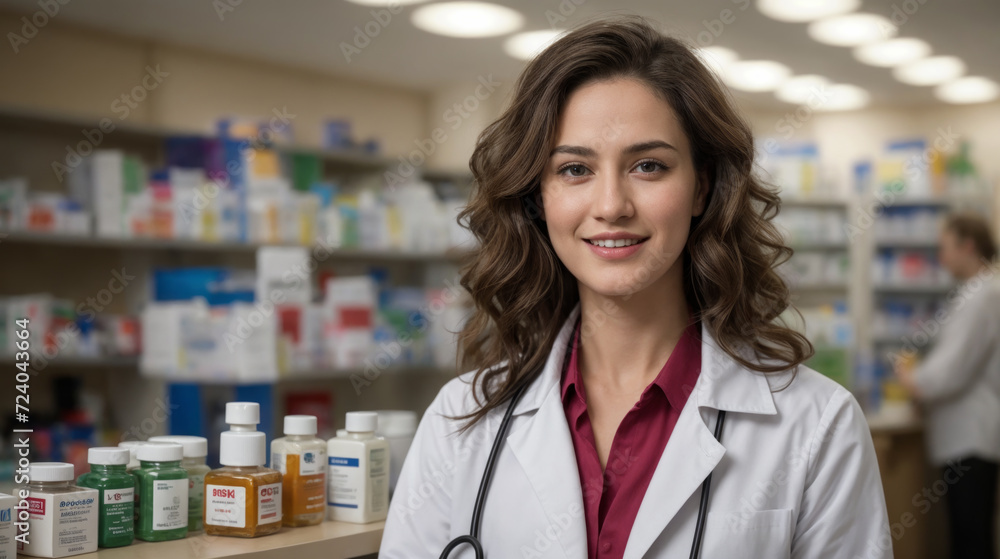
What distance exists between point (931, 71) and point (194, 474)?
6415mm

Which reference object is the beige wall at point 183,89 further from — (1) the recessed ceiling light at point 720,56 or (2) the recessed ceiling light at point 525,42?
(1) the recessed ceiling light at point 720,56

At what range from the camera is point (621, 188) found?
4.92ft

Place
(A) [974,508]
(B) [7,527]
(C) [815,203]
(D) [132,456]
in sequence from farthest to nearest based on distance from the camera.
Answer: (C) [815,203], (A) [974,508], (D) [132,456], (B) [7,527]

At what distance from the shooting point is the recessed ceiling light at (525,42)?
543 cm

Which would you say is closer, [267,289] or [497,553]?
[497,553]

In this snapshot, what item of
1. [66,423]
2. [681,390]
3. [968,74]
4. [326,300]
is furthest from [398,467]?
[968,74]

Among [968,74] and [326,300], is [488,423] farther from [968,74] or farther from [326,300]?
[968,74]

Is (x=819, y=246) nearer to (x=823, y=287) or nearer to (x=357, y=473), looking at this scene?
(x=823, y=287)

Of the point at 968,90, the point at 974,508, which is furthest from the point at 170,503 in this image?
the point at 968,90

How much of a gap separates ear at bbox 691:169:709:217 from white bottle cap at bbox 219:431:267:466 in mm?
860

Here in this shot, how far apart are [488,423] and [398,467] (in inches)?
9.7

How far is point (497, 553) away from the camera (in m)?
1.52

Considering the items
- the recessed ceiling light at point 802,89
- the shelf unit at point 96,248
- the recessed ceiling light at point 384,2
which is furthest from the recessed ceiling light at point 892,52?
the shelf unit at point 96,248

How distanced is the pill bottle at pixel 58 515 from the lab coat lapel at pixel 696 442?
2.68ft
